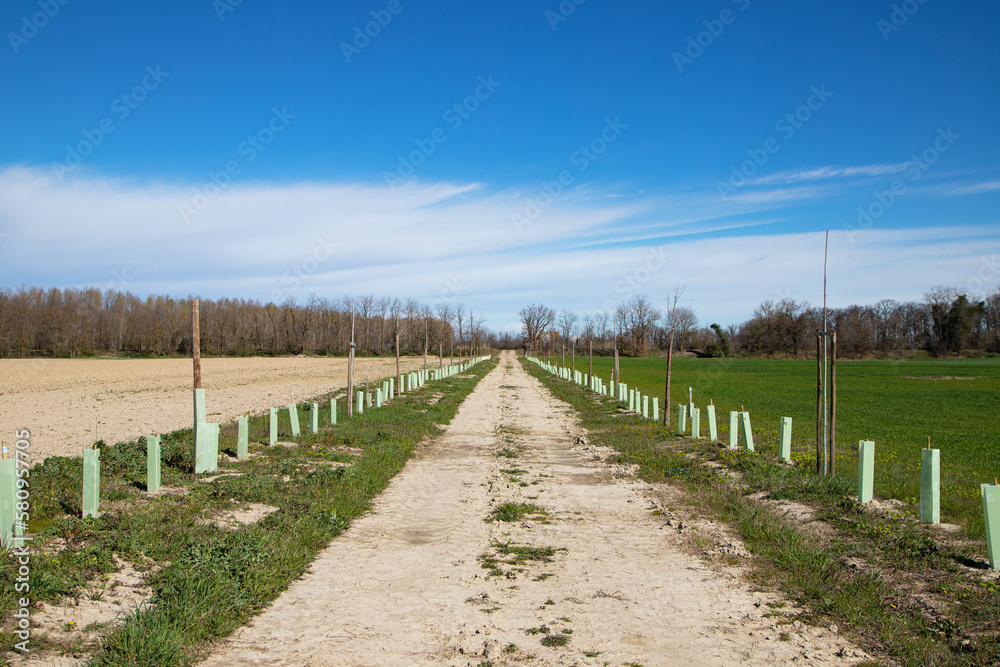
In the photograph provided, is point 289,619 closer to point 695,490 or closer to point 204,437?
point 204,437

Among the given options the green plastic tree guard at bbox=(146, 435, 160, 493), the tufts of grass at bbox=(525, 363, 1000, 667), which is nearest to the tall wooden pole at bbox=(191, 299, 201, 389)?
the green plastic tree guard at bbox=(146, 435, 160, 493)

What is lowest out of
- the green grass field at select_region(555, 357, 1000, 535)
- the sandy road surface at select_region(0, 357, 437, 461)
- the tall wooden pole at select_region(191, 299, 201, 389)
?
the sandy road surface at select_region(0, 357, 437, 461)

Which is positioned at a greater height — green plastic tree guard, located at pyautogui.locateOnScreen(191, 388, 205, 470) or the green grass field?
green plastic tree guard, located at pyautogui.locateOnScreen(191, 388, 205, 470)

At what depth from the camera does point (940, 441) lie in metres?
16.8

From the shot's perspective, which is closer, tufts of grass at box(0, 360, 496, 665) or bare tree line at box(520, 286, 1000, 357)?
tufts of grass at box(0, 360, 496, 665)

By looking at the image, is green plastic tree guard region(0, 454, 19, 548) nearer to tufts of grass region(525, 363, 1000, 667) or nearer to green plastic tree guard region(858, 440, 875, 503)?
tufts of grass region(525, 363, 1000, 667)

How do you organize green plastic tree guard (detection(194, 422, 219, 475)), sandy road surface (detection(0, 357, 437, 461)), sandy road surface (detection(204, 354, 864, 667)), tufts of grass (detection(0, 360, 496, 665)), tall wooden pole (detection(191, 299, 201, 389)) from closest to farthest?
1. sandy road surface (detection(204, 354, 864, 667))
2. tufts of grass (detection(0, 360, 496, 665))
3. green plastic tree guard (detection(194, 422, 219, 475))
4. tall wooden pole (detection(191, 299, 201, 389))
5. sandy road surface (detection(0, 357, 437, 461))

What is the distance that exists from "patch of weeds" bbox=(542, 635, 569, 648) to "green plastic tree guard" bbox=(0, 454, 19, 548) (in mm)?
4972

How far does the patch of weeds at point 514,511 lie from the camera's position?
27.9ft

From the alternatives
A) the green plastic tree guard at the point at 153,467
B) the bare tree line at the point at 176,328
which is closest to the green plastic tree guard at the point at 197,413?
the green plastic tree guard at the point at 153,467

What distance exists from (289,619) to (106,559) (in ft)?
6.92

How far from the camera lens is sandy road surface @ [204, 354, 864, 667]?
178 inches

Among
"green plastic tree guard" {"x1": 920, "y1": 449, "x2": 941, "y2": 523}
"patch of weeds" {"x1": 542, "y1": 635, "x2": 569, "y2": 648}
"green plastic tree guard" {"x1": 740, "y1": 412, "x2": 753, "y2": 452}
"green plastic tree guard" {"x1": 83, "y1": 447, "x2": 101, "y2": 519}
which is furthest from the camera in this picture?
"green plastic tree guard" {"x1": 740, "y1": 412, "x2": 753, "y2": 452}

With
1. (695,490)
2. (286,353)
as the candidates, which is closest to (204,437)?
(695,490)
